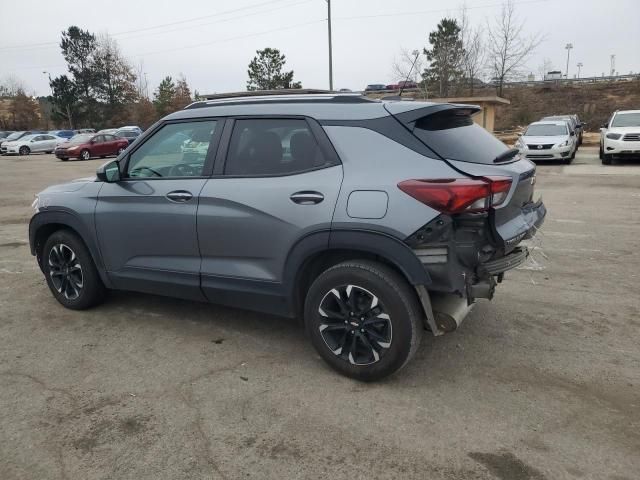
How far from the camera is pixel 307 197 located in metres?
3.37

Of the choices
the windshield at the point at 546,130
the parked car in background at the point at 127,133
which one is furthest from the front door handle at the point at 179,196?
the parked car in background at the point at 127,133

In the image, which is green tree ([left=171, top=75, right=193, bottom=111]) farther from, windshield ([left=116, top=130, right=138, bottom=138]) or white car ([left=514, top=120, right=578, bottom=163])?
white car ([left=514, top=120, right=578, bottom=163])

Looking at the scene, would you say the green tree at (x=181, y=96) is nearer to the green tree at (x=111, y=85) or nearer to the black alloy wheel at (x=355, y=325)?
the green tree at (x=111, y=85)

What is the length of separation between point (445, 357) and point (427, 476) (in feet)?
4.40

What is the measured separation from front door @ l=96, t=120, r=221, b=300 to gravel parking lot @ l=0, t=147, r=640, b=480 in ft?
1.61

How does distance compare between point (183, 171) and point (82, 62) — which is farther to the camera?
point (82, 62)

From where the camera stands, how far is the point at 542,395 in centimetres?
325

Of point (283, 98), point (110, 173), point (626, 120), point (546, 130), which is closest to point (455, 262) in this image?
point (283, 98)

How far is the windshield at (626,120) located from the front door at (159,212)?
17563mm

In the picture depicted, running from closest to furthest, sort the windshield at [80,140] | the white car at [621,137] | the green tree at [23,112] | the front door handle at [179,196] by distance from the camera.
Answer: the front door handle at [179,196] → the white car at [621,137] → the windshield at [80,140] → the green tree at [23,112]

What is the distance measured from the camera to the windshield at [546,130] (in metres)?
19.0

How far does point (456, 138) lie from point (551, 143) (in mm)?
16492

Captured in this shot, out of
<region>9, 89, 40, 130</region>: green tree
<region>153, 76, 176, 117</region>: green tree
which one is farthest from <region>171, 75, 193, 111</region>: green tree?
<region>9, 89, 40, 130</region>: green tree

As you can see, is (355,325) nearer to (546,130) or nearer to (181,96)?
(546,130)
